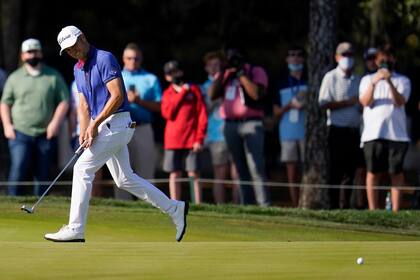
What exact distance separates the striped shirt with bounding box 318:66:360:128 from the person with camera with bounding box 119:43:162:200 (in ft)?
6.93

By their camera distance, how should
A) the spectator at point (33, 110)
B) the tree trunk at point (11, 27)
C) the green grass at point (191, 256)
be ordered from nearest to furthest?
1. the green grass at point (191, 256)
2. the spectator at point (33, 110)
3. the tree trunk at point (11, 27)

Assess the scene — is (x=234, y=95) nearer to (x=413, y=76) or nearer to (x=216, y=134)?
(x=216, y=134)

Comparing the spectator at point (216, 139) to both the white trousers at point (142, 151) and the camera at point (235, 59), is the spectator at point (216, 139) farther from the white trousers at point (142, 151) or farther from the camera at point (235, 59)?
the camera at point (235, 59)

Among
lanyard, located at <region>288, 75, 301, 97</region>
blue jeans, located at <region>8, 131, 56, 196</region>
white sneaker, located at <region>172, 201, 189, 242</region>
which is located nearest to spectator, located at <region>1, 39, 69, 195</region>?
blue jeans, located at <region>8, 131, 56, 196</region>

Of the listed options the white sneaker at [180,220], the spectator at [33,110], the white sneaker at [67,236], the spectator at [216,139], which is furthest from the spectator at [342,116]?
the white sneaker at [67,236]

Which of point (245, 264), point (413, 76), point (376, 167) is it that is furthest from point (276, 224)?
point (413, 76)

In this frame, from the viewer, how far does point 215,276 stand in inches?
376

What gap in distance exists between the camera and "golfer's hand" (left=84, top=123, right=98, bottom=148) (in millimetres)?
12345

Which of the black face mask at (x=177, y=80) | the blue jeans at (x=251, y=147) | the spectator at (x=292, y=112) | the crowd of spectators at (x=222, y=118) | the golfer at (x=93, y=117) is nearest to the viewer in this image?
the golfer at (x=93, y=117)

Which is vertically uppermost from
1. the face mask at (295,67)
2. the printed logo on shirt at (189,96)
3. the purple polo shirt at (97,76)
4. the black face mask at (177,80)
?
the purple polo shirt at (97,76)

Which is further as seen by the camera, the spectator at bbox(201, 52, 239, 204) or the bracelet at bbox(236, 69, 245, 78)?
the spectator at bbox(201, 52, 239, 204)

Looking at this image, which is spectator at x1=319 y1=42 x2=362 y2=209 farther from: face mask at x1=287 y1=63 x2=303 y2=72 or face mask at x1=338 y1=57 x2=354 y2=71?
face mask at x1=287 y1=63 x2=303 y2=72

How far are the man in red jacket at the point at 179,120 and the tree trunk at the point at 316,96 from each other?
164 cm

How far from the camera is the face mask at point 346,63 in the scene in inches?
714
